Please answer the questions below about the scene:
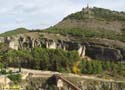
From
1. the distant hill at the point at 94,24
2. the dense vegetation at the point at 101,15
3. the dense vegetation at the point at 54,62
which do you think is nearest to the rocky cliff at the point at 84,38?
the distant hill at the point at 94,24

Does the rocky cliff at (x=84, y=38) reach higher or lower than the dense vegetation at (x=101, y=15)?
lower

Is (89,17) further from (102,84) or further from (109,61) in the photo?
(102,84)

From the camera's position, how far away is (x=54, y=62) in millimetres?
103812

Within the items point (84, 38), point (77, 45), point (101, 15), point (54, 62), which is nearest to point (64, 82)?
point (54, 62)

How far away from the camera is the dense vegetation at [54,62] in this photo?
103375mm

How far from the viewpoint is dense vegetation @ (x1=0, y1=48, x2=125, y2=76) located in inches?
4070

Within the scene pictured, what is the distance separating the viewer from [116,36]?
129625mm

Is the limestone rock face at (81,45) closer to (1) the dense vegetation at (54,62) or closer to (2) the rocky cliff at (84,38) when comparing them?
(2) the rocky cliff at (84,38)

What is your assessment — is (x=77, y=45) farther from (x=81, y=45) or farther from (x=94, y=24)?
(x=94, y=24)

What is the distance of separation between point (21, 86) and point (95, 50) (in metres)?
33.5

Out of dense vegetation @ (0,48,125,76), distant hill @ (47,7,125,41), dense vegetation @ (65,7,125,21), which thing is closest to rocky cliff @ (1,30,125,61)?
distant hill @ (47,7,125,41)

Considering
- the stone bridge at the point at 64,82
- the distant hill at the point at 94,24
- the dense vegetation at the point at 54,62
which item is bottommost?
the stone bridge at the point at 64,82

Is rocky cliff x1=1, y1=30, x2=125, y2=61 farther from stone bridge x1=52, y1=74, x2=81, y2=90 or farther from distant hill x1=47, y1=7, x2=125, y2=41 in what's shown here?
stone bridge x1=52, y1=74, x2=81, y2=90

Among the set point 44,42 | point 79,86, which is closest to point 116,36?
point 44,42
